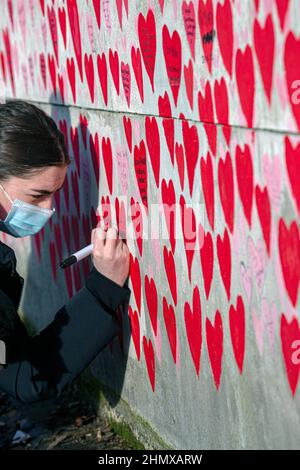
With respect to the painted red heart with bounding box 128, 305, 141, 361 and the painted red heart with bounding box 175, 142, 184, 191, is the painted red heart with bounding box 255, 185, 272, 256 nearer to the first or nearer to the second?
the painted red heart with bounding box 175, 142, 184, 191

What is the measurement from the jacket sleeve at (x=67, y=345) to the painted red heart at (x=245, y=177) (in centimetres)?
103

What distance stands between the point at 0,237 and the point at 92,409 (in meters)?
1.53

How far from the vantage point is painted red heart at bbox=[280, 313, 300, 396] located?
233 cm

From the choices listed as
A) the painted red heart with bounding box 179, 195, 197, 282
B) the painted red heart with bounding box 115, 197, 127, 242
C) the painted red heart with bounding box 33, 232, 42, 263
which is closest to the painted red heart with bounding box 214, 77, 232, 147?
the painted red heart with bounding box 179, 195, 197, 282

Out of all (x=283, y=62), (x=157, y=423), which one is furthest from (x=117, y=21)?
(x=157, y=423)

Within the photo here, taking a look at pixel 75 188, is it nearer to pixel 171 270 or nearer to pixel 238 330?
pixel 171 270

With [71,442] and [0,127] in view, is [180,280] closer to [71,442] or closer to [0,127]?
[0,127]

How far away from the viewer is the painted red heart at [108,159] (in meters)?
3.47

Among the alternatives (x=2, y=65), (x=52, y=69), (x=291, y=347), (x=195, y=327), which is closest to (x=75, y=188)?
(x=52, y=69)

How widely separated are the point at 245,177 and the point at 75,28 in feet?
5.00

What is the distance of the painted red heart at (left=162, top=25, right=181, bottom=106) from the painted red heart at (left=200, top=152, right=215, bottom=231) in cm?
26

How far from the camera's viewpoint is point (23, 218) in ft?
10.8

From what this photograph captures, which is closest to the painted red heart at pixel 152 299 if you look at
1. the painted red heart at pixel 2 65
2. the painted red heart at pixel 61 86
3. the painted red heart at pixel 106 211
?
the painted red heart at pixel 106 211

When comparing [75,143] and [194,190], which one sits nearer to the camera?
[194,190]
